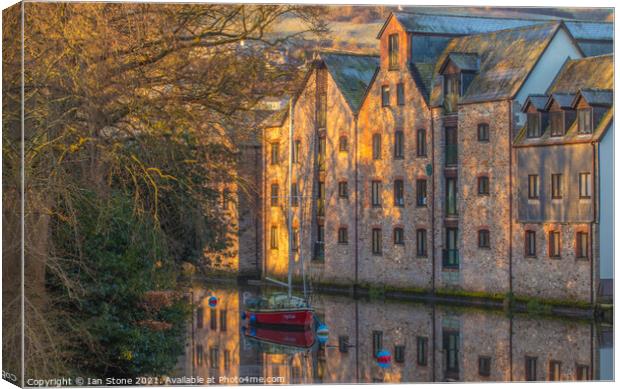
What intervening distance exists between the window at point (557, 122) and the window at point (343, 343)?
7.40 meters

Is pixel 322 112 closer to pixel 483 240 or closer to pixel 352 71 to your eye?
pixel 352 71

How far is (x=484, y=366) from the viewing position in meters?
23.5

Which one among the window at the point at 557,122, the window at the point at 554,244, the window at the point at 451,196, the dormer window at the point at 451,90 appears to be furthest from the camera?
the window at the point at 554,244

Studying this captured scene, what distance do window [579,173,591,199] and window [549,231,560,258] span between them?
165 centimetres

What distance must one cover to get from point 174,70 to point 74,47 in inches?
71.0

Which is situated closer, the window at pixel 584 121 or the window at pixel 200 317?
the window at pixel 200 317

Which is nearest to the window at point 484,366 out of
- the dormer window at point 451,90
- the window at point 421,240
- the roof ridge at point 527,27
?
the window at point 421,240

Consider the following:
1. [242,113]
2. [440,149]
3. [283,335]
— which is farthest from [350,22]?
[283,335]

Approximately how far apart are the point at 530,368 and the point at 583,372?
947 mm

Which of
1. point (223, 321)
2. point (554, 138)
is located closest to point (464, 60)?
point (554, 138)

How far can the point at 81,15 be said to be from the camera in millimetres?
20297

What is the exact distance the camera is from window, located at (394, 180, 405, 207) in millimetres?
26609

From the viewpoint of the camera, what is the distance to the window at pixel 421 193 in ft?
90.7

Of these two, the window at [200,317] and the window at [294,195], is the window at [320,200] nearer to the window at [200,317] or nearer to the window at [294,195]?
the window at [294,195]
